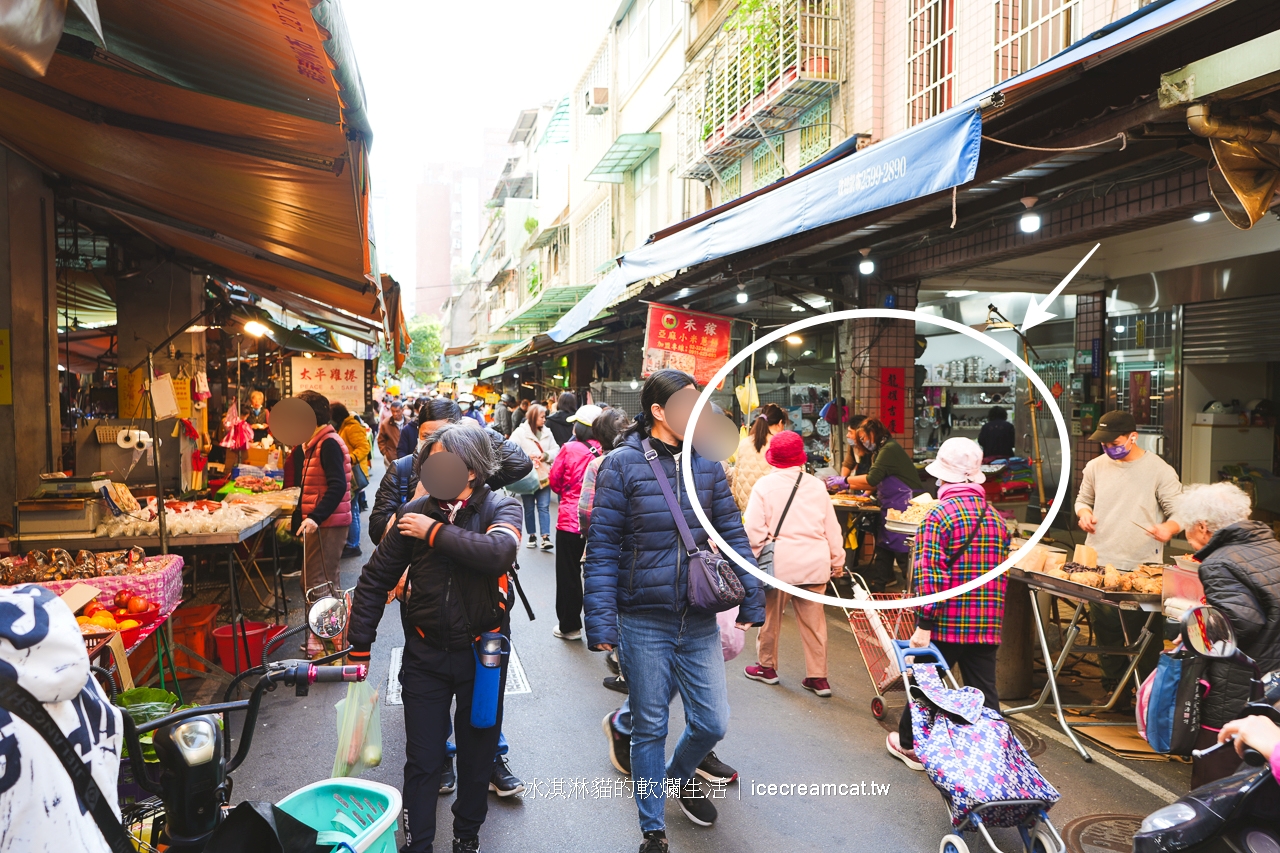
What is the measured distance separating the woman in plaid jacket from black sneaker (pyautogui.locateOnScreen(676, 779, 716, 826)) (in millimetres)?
1423

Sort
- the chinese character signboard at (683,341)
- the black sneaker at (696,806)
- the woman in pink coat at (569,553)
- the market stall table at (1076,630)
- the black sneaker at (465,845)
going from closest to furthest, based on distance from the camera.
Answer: the black sneaker at (465,845) < the black sneaker at (696,806) < the market stall table at (1076,630) < the woman in pink coat at (569,553) < the chinese character signboard at (683,341)

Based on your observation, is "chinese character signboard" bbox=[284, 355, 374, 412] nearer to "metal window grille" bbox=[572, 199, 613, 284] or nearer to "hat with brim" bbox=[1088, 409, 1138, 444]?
"metal window grille" bbox=[572, 199, 613, 284]

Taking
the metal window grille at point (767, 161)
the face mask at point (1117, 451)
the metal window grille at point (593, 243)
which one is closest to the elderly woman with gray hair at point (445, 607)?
the face mask at point (1117, 451)

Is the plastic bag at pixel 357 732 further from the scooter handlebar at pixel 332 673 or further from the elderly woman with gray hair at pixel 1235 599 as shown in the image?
the elderly woman with gray hair at pixel 1235 599

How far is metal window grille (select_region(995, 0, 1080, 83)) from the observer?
8664 mm

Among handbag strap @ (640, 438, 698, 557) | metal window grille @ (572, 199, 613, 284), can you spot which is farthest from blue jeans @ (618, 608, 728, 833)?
metal window grille @ (572, 199, 613, 284)

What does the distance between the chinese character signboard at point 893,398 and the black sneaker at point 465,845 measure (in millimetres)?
8204

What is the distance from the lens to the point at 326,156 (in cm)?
476

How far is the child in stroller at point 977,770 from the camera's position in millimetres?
3477

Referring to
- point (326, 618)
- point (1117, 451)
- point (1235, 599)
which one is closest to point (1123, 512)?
point (1117, 451)

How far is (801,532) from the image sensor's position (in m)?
6.14

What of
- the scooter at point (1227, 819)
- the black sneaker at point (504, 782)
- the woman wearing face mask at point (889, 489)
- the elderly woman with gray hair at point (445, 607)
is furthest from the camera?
the woman wearing face mask at point (889, 489)

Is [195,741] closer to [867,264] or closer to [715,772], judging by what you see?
[715,772]

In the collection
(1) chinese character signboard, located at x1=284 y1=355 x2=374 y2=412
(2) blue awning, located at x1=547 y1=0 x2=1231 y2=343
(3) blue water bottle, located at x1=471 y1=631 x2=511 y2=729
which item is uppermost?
(2) blue awning, located at x1=547 y1=0 x2=1231 y2=343
